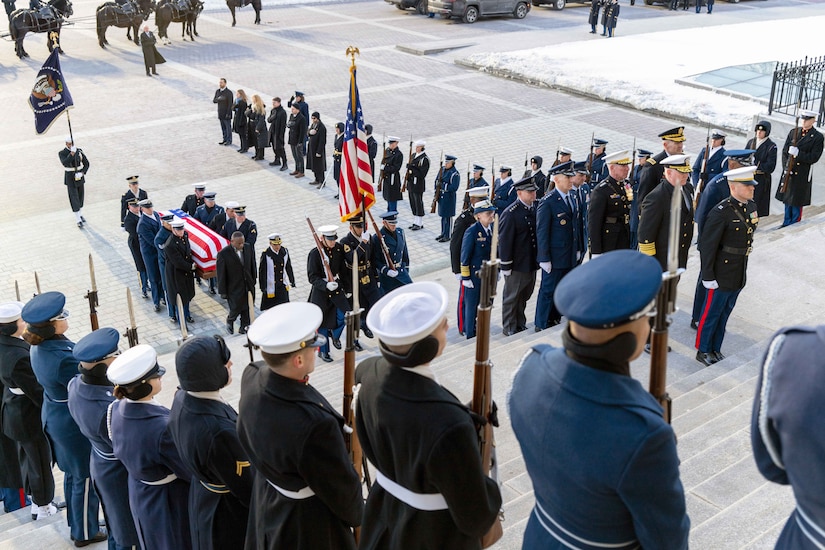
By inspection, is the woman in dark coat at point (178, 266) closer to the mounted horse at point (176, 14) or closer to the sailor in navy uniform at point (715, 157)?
the sailor in navy uniform at point (715, 157)

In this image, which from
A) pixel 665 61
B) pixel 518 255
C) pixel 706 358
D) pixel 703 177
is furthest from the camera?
pixel 665 61

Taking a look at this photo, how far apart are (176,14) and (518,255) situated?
18764 millimetres

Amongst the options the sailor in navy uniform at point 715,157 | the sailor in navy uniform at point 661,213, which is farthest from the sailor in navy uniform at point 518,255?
the sailor in navy uniform at point 715,157

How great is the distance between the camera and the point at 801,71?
11586 mm

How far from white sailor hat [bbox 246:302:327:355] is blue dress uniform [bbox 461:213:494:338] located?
→ 496cm

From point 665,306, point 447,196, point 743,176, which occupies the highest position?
point 665,306

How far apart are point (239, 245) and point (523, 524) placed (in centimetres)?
621

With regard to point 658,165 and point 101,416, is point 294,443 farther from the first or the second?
point 658,165

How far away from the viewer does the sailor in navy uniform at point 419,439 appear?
2.71 m

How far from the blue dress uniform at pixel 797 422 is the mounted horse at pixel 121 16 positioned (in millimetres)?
24087

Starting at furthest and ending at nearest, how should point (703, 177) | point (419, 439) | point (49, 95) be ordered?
point (49, 95), point (703, 177), point (419, 439)

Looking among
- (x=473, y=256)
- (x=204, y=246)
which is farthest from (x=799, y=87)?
(x=204, y=246)

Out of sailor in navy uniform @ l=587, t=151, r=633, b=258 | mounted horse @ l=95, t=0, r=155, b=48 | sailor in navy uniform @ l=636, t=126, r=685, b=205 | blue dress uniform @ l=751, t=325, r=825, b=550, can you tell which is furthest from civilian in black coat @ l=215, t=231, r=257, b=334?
mounted horse @ l=95, t=0, r=155, b=48

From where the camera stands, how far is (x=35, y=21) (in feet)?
75.1
